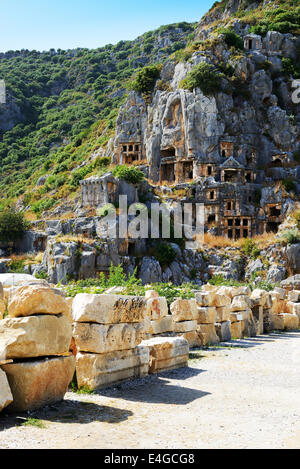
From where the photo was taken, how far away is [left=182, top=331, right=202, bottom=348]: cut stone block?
13011mm

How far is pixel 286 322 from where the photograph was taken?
21656mm

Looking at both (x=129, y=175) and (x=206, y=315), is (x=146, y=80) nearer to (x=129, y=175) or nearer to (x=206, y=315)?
(x=129, y=175)

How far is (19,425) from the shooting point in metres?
5.26

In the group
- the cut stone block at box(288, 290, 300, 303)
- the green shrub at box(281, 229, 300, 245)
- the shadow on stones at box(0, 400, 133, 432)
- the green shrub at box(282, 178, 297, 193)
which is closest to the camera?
the shadow on stones at box(0, 400, 133, 432)

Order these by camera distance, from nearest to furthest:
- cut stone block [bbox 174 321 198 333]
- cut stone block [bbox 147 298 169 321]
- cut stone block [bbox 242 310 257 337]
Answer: cut stone block [bbox 147 298 169 321] → cut stone block [bbox 174 321 198 333] → cut stone block [bbox 242 310 257 337]

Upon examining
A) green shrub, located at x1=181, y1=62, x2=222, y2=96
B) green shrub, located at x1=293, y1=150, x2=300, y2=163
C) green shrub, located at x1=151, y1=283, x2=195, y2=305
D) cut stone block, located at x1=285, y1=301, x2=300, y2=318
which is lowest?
cut stone block, located at x1=285, y1=301, x2=300, y2=318

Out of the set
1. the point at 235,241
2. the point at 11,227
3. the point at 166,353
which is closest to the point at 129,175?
the point at 11,227

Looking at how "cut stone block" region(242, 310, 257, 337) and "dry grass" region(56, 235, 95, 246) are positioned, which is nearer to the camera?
"cut stone block" region(242, 310, 257, 337)

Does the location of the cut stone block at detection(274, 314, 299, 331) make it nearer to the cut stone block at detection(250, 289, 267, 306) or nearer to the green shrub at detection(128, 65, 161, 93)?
the cut stone block at detection(250, 289, 267, 306)

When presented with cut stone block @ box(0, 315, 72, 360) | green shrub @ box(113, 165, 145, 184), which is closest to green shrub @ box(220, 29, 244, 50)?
green shrub @ box(113, 165, 145, 184)

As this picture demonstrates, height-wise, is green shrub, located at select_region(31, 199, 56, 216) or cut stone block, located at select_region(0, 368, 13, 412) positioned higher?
green shrub, located at select_region(31, 199, 56, 216)

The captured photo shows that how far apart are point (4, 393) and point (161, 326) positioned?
6.19 meters

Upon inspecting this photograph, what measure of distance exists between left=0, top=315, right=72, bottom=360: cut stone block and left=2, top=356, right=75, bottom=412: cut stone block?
0.13 metres
